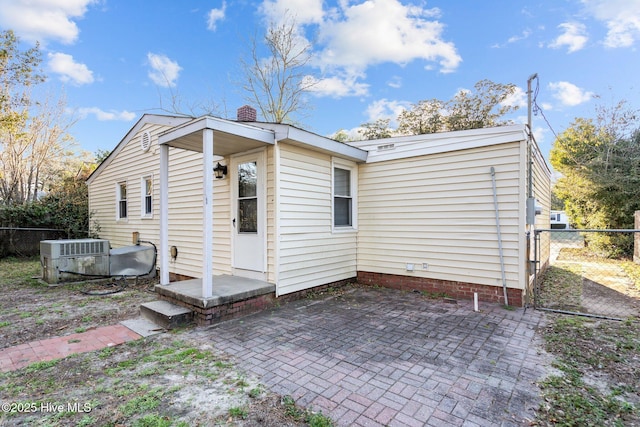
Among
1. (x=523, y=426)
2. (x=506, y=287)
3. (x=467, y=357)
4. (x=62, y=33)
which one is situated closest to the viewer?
(x=523, y=426)

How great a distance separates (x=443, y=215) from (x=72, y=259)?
7.91 meters

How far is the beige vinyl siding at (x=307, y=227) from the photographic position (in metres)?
5.00

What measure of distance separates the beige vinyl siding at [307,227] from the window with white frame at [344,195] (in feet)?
0.76

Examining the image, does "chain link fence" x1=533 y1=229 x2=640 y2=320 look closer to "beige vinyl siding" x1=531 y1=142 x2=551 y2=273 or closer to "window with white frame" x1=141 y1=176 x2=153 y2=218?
"beige vinyl siding" x1=531 y1=142 x2=551 y2=273

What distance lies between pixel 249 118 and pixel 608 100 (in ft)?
43.5

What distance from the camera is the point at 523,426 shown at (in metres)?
1.98

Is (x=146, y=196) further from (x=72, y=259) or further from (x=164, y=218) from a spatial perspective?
(x=164, y=218)

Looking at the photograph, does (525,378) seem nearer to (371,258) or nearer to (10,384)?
(371,258)

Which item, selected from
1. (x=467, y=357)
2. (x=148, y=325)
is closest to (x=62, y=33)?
(x=148, y=325)

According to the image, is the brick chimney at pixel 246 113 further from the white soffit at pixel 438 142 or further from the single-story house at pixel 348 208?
the white soffit at pixel 438 142

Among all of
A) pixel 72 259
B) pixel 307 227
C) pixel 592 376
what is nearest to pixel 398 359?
pixel 592 376

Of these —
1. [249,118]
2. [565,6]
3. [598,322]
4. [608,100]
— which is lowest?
[598,322]

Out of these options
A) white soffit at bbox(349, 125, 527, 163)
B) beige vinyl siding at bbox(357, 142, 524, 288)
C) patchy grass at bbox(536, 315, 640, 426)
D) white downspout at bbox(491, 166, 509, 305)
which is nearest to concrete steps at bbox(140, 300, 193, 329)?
beige vinyl siding at bbox(357, 142, 524, 288)

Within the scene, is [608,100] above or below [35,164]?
above
